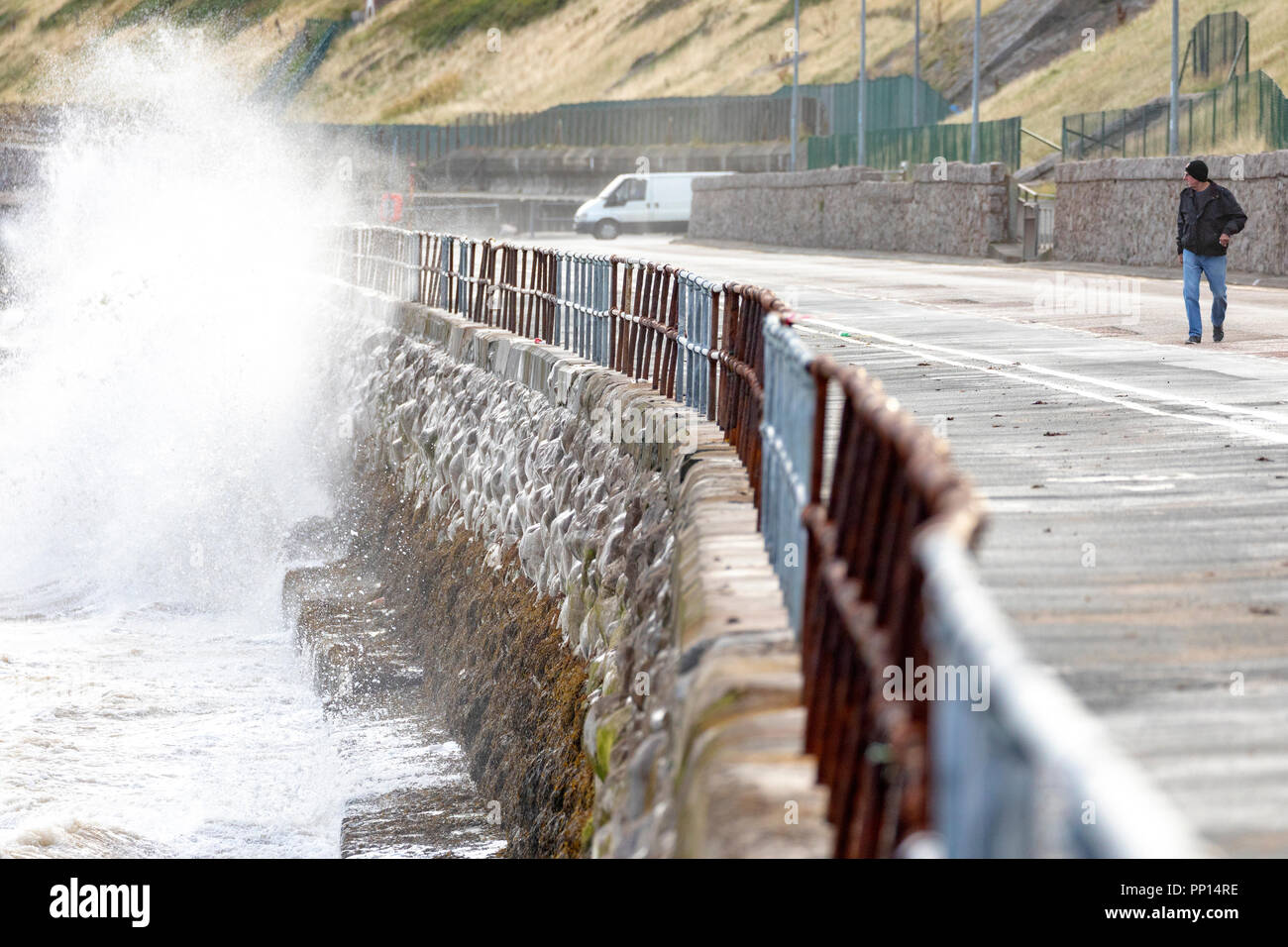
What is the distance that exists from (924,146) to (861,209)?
211 inches

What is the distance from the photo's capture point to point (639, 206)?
166ft

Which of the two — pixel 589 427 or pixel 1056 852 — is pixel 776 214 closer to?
pixel 589 427

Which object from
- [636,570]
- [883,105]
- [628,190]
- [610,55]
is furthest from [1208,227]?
[610,55]

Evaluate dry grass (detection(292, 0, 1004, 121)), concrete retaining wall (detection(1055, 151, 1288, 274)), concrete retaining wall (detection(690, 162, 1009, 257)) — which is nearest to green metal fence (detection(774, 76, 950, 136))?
dry grass (detection(292, 0, 1004, 121))

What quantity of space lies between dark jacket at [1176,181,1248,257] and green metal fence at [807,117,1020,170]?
2193 cm

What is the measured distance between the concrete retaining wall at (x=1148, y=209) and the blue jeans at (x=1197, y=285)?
7.89 metres

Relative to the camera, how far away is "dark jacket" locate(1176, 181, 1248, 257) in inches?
617

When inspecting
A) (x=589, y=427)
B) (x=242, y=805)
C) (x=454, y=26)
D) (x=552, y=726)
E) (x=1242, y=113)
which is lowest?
(x=242, y=805)

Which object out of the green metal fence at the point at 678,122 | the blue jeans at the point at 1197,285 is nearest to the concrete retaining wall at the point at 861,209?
the green metal fence at the point at 678,122

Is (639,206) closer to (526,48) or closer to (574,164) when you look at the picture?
(574,164)

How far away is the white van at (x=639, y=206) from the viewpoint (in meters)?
49.4

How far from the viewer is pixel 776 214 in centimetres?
4178

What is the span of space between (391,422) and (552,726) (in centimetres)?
1068

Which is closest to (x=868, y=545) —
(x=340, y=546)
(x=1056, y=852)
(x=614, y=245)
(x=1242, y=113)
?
(x=1056, y=852)
